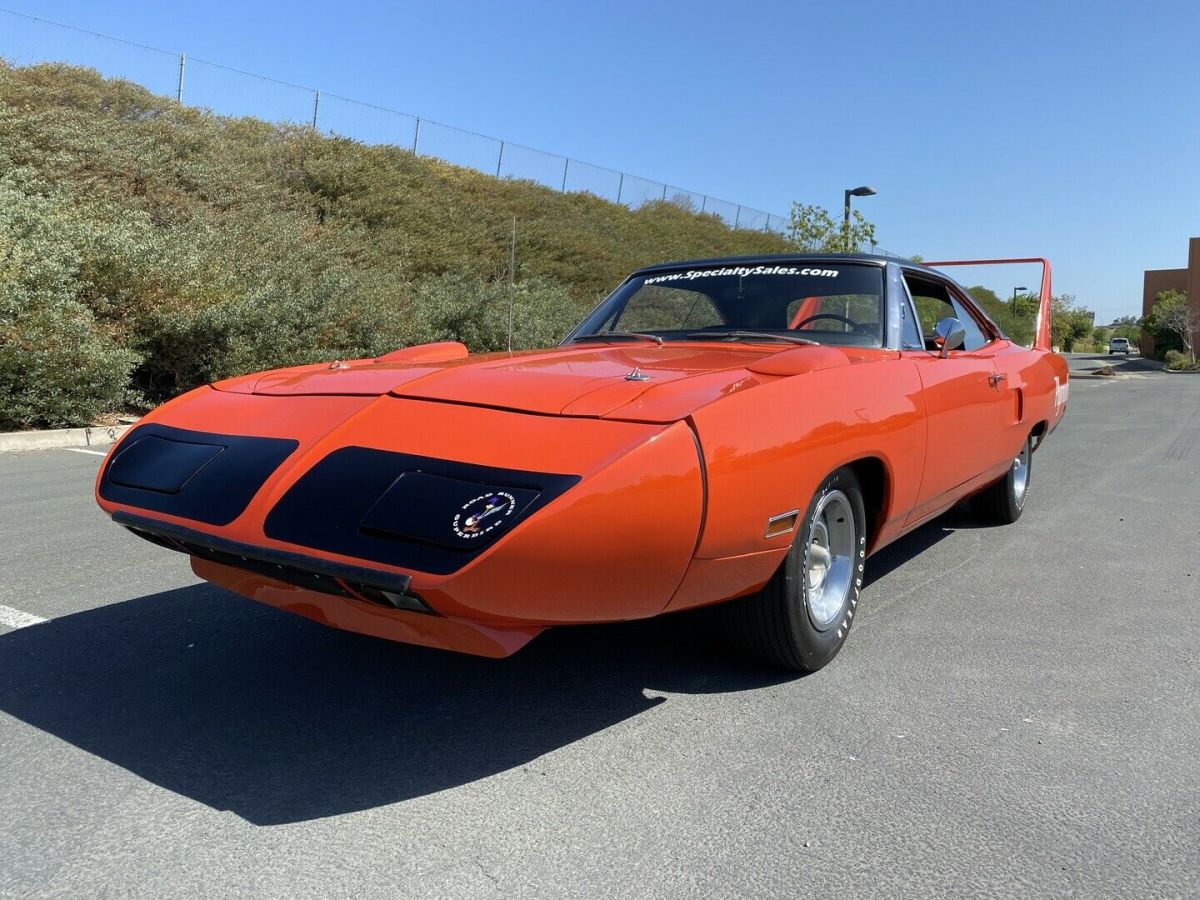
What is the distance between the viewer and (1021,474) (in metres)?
5.72

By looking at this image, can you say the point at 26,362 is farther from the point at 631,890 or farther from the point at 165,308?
the point at 631,890

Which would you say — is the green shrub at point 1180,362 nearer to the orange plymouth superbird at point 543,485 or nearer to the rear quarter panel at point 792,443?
the rear quarter panel at point 792,443

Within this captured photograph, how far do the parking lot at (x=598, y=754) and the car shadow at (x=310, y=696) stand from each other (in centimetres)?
1

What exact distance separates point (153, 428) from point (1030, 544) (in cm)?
435

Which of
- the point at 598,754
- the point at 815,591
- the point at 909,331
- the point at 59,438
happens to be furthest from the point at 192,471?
the point at 59,438

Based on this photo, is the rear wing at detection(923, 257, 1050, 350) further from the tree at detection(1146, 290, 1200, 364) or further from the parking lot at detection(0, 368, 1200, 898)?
the tree at detection(1146, 290, 1200, 364)

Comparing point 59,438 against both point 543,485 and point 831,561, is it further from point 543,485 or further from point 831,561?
point 543,485

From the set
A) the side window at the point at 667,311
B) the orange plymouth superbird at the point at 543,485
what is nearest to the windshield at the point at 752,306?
the side window at the point at 667,311

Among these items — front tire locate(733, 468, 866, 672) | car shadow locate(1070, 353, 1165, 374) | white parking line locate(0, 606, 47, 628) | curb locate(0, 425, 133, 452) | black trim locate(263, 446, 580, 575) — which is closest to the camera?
black trim locate(263, 446, 580, 575)

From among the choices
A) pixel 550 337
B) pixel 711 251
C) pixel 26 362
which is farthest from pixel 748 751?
pixel 711 251

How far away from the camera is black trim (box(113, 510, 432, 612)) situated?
2.10 m

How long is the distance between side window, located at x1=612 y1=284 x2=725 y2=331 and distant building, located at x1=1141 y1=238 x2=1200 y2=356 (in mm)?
60975

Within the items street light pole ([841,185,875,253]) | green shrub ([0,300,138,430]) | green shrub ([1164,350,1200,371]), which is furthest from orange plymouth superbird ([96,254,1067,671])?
green shrub ([1164,350,1200,371])

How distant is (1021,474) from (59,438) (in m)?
8.12
